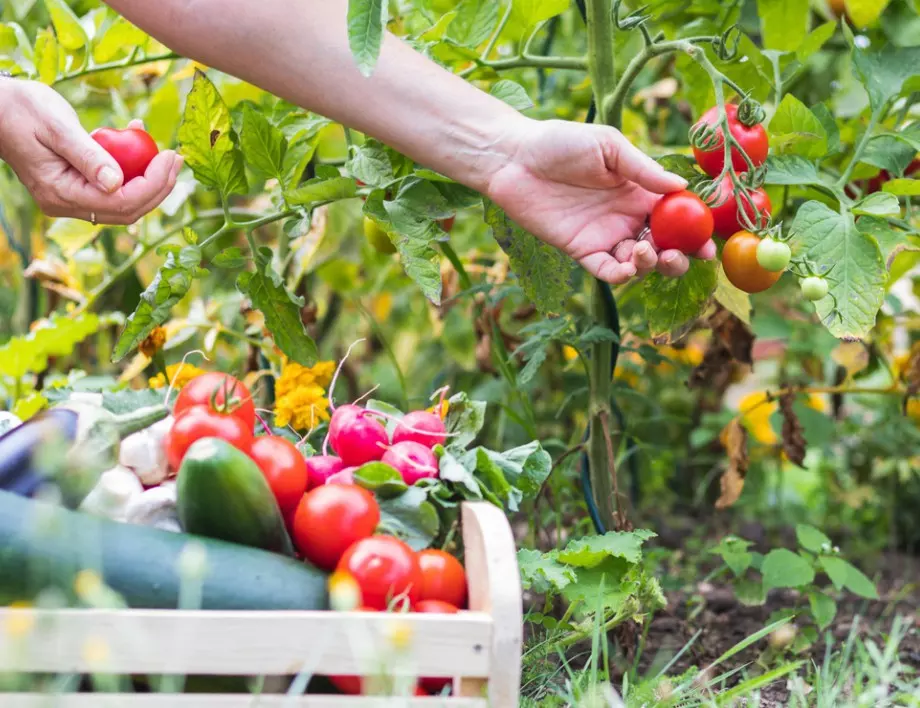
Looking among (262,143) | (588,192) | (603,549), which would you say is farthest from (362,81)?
(603,549)

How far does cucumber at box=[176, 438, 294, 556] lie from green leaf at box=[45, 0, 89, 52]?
42.8 inches

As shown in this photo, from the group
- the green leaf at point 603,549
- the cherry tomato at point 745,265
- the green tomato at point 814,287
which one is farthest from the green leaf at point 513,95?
the green leaf at point 603,549

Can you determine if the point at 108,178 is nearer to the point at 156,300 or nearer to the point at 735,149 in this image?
the point at 156,300

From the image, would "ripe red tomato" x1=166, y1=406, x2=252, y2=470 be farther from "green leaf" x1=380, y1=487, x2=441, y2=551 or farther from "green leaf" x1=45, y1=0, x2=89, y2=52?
"green leaf" x1=45, y1=0, x2=89, y2=52

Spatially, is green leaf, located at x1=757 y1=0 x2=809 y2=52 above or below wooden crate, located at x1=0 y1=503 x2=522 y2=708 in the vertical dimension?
above

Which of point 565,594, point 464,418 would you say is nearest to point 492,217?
point 464,418

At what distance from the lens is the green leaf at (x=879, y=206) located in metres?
1.32

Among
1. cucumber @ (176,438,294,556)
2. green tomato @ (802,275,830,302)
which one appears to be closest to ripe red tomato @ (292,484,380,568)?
cucumber @ (176,438,294,556)

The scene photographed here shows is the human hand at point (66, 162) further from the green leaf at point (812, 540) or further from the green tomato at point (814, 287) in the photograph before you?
the green leaf at point (812, 540)

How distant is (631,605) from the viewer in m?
1.28

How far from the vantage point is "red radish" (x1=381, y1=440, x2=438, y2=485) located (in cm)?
114

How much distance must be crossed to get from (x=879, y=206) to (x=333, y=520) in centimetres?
85

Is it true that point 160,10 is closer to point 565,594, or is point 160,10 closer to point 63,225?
point 63,225

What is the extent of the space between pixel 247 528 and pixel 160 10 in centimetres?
77
